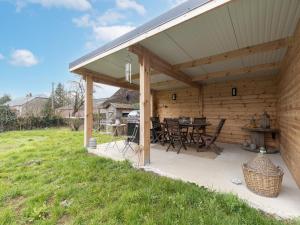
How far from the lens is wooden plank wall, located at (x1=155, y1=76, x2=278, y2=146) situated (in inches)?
213

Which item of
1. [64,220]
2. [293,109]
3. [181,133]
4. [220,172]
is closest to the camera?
[64,220]

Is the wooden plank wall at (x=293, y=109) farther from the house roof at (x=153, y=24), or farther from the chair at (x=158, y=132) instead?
the chair at (x=158, y=132)

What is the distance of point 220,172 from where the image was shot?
123 inches

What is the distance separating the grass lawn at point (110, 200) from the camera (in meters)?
1.88

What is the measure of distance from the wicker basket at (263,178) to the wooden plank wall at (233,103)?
12.0ft

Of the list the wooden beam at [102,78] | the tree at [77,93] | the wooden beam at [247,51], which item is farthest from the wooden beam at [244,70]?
the tree at [77,93]

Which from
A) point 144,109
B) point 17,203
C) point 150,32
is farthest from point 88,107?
point 150,32

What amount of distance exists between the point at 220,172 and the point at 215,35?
2.37 metres

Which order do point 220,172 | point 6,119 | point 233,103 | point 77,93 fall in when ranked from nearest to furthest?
point 220,172 → point 233,103 → point 6,119 → point 77,93

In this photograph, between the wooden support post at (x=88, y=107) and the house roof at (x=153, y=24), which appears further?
the wooden support post at (x=88, y=107)

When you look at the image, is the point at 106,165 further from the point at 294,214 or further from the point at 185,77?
the point at 185,77

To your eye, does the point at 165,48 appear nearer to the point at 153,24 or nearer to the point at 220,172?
the point at 153,24

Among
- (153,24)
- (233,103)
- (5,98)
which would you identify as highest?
(5,98)

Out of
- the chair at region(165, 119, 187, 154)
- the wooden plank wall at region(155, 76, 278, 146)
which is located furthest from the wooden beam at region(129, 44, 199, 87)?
the wooden plank wall at region(155, 76, 278, 146)
